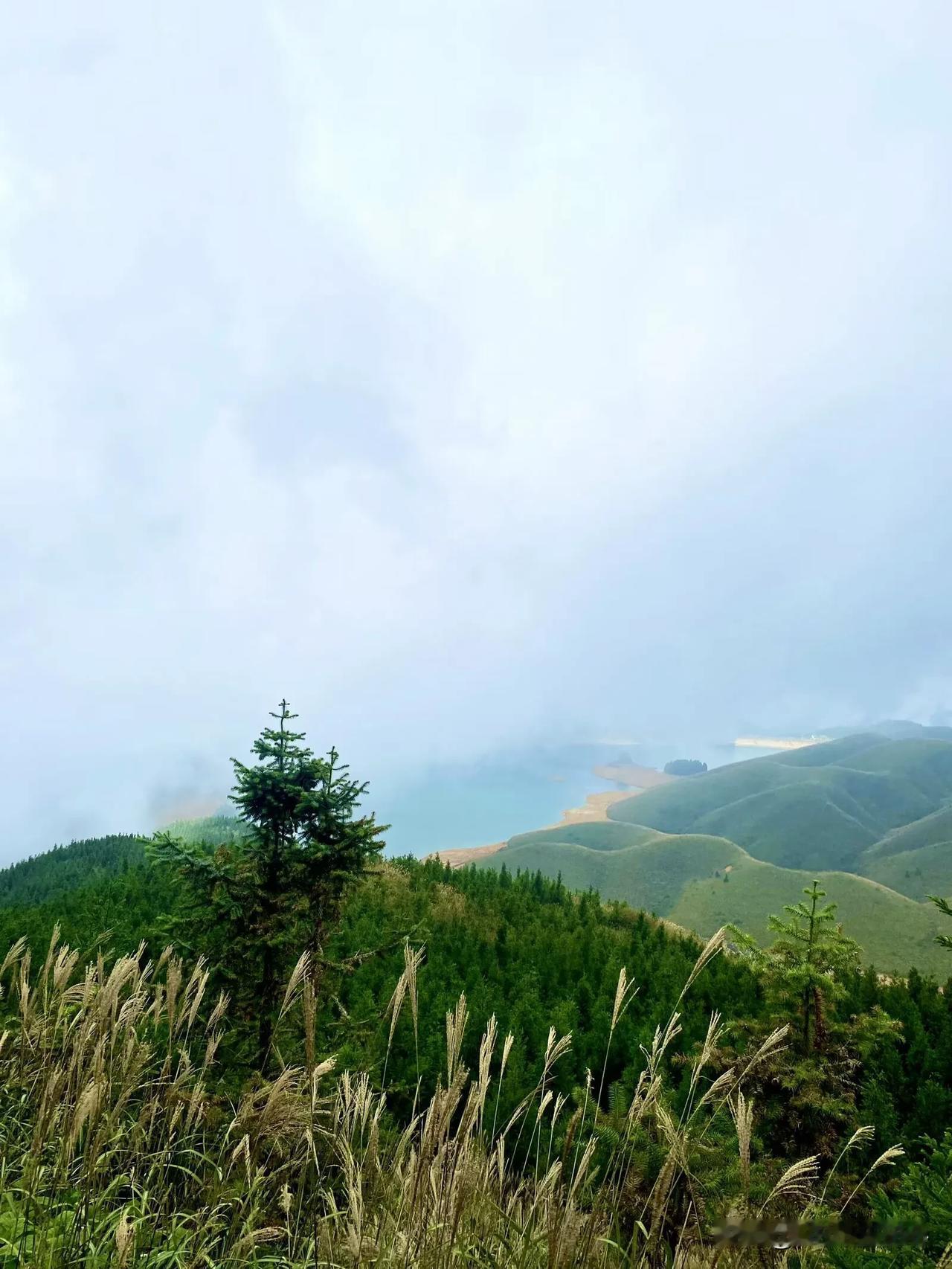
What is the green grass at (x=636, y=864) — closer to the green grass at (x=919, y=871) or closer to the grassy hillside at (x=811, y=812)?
the green grass at (x=919, y=871)

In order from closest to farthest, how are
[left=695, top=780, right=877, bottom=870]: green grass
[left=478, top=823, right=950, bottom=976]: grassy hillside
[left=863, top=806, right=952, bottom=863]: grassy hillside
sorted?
[left=478, top=823, right=950, bottom=976]: grassy hillside
[left=863, top=806, right=952, bottom=863]: grassy hillside
[left=695, top=780, right=877, bottom=870]: green grass

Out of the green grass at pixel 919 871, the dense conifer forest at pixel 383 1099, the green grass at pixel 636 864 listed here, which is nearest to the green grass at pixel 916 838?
the green grass at pixel 919 871

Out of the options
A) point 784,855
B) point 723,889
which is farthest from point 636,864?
point 784,855

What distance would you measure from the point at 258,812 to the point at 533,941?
21996mm

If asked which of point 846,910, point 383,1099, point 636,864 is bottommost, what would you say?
point 846,910

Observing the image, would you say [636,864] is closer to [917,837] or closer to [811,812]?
[917,837]

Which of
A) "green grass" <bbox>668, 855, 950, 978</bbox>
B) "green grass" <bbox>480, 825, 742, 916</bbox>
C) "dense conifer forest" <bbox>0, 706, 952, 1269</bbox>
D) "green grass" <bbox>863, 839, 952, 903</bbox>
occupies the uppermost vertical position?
"dense conifer forest" <bbox>0, 706, 952, 1269</bbox>

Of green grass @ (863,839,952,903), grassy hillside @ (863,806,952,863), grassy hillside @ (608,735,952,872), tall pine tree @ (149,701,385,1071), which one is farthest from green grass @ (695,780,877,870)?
tall pine tree @ (149,701,385,1071)

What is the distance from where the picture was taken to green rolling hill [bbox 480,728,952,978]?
48.8 m

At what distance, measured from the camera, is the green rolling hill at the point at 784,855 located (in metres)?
48.8

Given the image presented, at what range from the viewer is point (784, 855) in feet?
429

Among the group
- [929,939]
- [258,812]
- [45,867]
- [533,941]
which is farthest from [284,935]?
[45,867]

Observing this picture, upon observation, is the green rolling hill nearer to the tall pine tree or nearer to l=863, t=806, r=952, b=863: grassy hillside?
l=863, t=806, r=952, b=863: grassy hillside

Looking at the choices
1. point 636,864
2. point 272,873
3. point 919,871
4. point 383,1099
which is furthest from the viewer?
point 919,871
